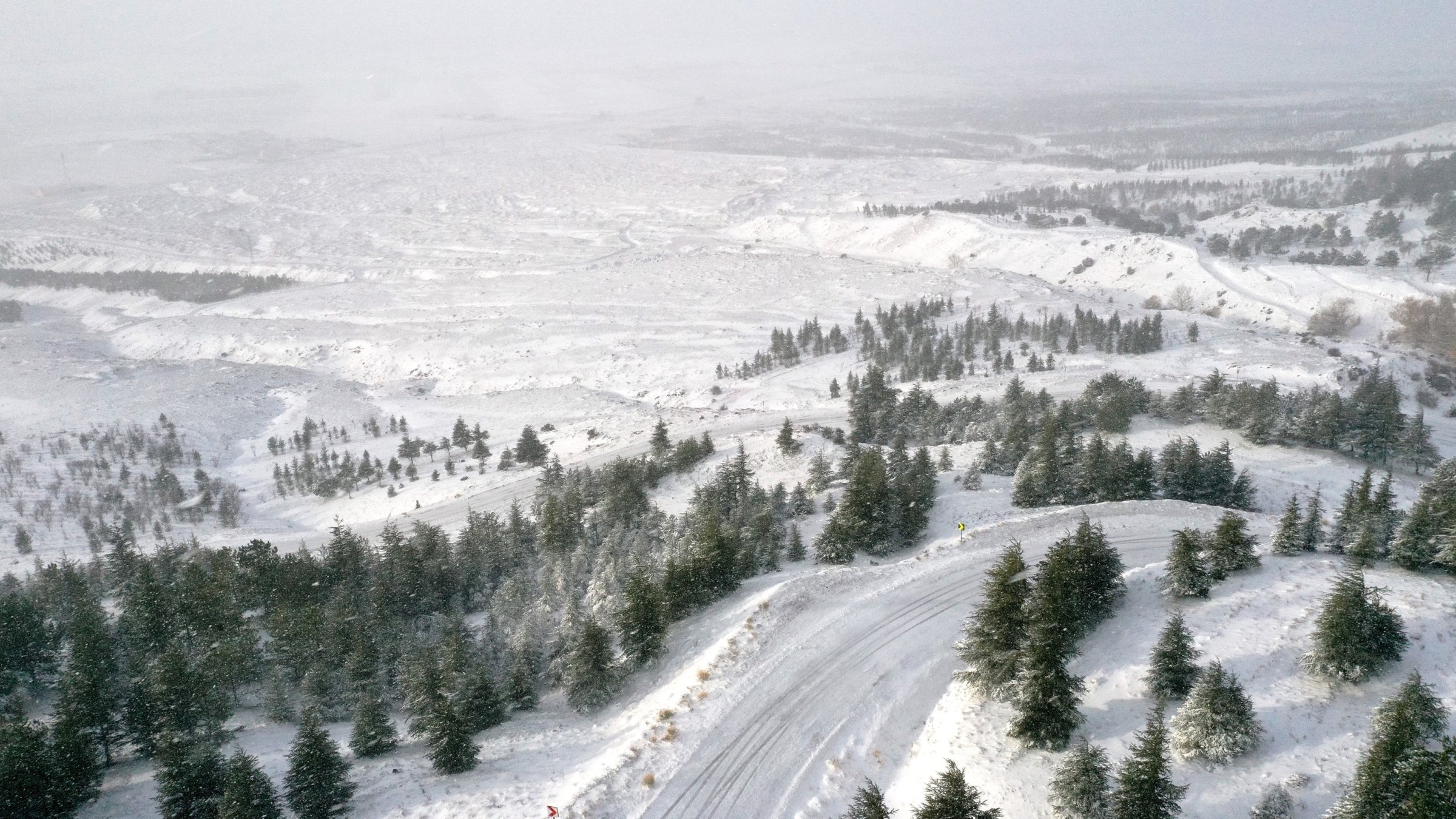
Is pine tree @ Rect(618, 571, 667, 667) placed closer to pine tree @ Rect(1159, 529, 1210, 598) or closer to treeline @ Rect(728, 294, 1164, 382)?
pine tree @ Rect(1159, 529, 1210, 598)

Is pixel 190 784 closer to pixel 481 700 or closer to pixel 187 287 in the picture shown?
pixel 481 700

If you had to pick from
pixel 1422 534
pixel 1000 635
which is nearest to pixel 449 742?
pixel 1000 635

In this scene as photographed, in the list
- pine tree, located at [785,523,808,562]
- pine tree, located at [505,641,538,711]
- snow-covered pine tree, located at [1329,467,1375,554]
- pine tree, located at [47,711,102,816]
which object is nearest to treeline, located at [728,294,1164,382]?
pine tree, located at [785,523,808,562]

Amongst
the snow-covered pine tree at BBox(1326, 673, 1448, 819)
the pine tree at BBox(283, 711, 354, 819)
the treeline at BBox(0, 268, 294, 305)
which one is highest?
the treeline at BBox(0, 268, 294, 305)

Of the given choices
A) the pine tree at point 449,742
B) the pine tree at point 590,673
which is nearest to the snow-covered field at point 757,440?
the pine tree at point 590,673

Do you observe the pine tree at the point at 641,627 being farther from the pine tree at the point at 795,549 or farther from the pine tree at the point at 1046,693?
the pine tree at the point at 1046,693

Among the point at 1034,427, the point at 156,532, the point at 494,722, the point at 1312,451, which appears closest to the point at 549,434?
the point at 156,532
